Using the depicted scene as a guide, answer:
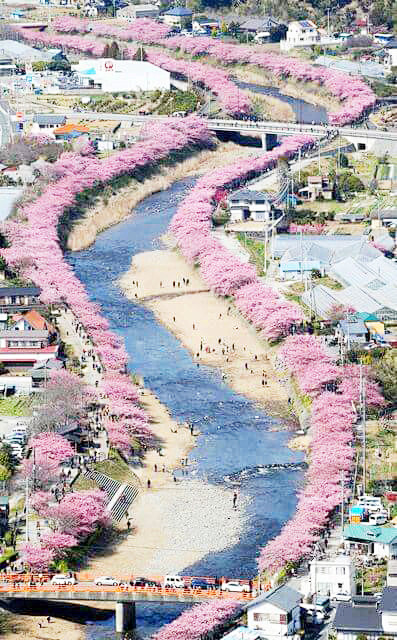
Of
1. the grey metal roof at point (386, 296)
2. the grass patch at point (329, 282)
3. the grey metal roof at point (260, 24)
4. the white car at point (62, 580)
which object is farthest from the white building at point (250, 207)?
the grey metal roof at point (260, 24)

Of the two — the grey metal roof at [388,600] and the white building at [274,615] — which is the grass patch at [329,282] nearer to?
the white building at [274,615]

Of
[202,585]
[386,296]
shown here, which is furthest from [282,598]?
[386,296]

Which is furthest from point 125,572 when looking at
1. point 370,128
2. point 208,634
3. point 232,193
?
point 370,128

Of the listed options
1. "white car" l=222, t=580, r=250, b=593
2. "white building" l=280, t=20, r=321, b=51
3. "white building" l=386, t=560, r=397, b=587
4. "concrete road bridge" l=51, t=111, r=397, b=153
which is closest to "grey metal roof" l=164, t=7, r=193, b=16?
"white building" l=280, t=20, r=321, b=51

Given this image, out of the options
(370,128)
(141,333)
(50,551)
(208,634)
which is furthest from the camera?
(370,128)

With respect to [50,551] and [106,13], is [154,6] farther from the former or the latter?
[50,551]

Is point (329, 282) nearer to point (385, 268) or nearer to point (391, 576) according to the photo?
point (385, 268)

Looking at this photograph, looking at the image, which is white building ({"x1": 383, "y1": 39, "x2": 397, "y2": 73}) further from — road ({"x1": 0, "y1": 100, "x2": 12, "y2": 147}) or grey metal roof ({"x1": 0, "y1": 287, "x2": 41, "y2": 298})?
grey metal roof ({"x1": 0, "y1": 287, "x2": 41, "y2": 298})
